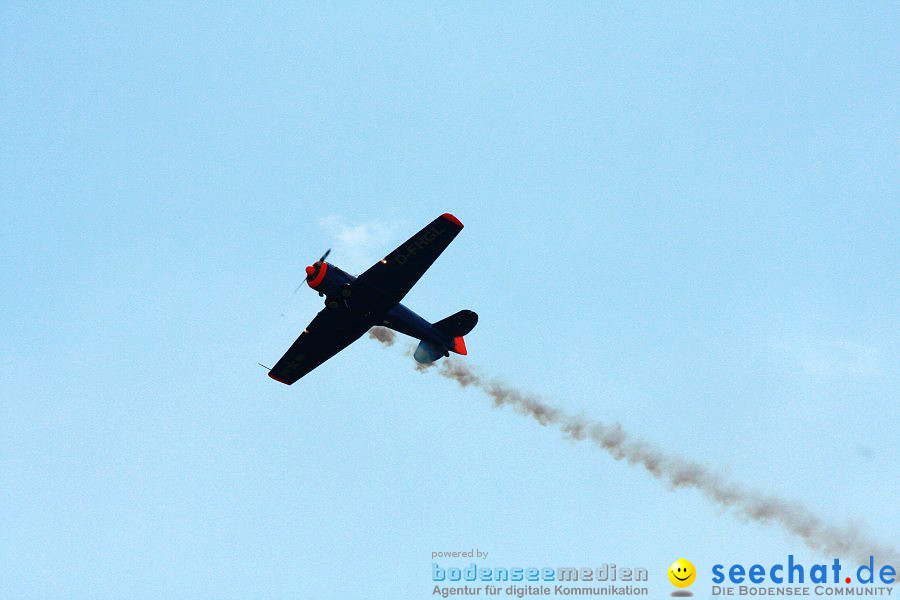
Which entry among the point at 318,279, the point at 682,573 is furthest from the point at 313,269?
the point at 682,573

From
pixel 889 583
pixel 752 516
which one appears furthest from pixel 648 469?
pixel 889 583

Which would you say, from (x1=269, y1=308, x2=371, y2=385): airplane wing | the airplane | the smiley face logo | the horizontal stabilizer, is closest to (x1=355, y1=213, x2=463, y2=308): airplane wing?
the airplane

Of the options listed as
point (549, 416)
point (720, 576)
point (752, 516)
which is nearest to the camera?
point (720, 576)

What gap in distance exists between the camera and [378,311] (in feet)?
138

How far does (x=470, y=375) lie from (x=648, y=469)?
33.0ft

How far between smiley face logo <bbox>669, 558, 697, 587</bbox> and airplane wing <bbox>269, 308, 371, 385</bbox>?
1748 cm

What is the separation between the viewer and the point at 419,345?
4409 cm

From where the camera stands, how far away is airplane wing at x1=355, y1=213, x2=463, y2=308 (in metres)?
40.0

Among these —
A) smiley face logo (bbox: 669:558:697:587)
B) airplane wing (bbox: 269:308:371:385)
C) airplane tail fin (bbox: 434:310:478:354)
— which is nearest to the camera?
smiley face logo (bbox: 669:558:697:587)

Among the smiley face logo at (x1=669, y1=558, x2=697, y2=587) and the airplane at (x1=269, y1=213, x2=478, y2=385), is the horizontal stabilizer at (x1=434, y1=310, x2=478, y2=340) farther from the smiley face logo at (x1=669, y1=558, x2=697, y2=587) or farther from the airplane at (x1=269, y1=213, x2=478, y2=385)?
the smiley face logo at (x1=669, y1=558, x2=697, y2=587)

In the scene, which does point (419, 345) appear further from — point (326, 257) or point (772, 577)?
point (772, 577)

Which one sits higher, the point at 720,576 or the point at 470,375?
the point at 470,375

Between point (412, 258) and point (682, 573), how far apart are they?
700 inches

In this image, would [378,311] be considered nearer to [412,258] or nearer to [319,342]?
[412,258]
